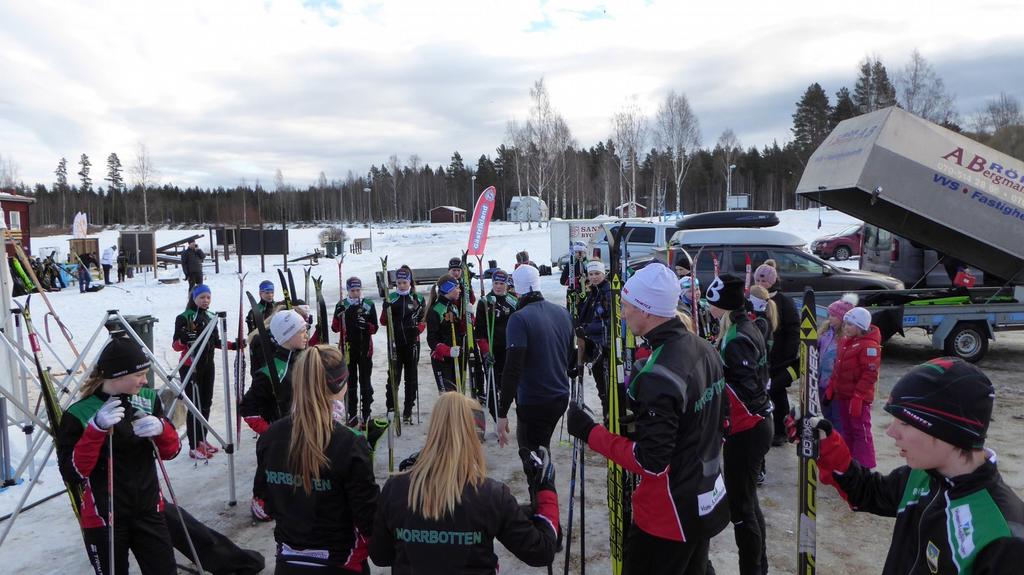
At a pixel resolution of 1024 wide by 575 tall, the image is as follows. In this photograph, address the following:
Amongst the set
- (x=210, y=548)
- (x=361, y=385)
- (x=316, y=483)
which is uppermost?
(x=316, y=483)

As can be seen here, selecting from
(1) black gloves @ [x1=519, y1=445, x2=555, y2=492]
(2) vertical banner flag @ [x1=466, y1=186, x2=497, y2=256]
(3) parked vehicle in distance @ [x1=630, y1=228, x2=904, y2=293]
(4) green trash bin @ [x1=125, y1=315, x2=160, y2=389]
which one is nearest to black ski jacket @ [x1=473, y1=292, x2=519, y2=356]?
(4) green trash bin @ [x1=125, y1=315, x2=160, y2=389]

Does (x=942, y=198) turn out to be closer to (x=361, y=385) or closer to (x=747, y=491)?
(x=747, y=491)

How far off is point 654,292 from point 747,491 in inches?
64.6

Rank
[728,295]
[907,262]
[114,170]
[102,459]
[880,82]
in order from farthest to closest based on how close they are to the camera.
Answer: [114,170] < [880,82] < [907,262] < [728,295] < [102,459]

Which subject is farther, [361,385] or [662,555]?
[361,385]

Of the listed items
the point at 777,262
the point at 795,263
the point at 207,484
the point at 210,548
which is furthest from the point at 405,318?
the point at 795,263

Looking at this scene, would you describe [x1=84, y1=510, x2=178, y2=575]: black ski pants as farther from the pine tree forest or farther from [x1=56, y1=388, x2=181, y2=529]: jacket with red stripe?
the pine tree forest

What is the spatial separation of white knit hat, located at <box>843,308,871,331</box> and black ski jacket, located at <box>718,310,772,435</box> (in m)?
1.77

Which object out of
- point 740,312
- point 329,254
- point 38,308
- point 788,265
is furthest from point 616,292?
point 329,254

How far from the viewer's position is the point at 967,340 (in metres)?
9.46

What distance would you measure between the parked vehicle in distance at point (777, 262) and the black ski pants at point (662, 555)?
346 inches

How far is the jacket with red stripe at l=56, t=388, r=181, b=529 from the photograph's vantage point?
2939 mm

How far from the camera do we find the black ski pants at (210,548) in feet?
12.8

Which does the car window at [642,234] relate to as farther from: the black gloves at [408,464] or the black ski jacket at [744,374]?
the black gloves at [408,464]
